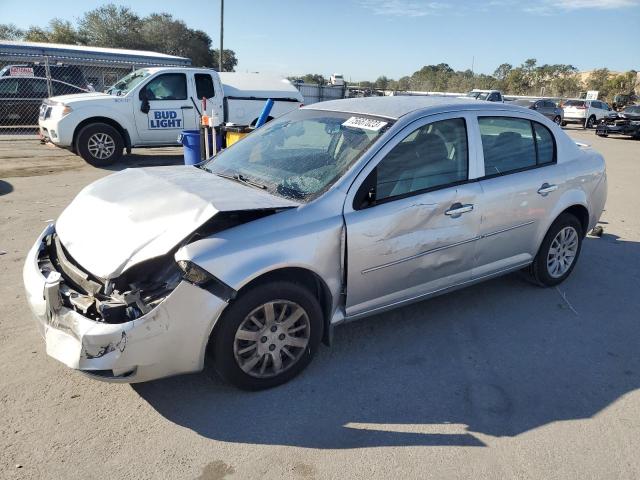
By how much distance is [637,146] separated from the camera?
19.9m

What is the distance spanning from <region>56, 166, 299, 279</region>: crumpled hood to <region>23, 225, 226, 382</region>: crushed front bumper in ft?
0.94

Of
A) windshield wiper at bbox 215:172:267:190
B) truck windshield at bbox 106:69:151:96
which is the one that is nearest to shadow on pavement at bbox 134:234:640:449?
windshield wiper at bbox 215:172:267:190

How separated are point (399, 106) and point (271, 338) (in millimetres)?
2039

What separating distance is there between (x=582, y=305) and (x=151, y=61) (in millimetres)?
21289

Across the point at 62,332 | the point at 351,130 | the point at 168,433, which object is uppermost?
the point at 351,130

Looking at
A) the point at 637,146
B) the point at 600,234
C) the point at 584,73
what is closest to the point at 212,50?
the point at 637,146

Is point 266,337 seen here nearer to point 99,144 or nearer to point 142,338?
point 142,338

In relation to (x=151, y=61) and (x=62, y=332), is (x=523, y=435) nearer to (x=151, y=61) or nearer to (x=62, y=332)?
(x=62, y=332)

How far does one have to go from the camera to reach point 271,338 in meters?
3.02

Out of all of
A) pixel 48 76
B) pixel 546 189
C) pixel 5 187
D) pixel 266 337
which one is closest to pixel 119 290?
pixel 266 337

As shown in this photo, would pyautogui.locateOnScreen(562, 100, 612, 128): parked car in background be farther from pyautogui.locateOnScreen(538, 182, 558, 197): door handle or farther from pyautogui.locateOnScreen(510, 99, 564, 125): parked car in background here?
pyautogui.locateOnScreen(538, 182, 558, 197): door handle

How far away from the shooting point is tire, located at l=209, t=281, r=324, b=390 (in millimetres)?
2824

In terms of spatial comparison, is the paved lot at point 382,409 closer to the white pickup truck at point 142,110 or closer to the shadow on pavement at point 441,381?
the shadow on pavement at point 441,381

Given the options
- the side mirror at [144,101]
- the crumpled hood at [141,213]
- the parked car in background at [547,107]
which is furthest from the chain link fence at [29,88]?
A: the parked car in background at [547,107]
